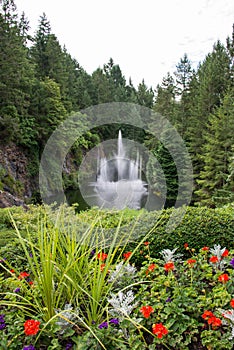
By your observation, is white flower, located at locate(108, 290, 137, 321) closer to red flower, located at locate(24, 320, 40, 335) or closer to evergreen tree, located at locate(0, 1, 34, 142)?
red flower, located at locate(24, 320, 40, 335)

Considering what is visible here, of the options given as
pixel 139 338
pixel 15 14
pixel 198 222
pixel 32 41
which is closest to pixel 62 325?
pixel 139 338

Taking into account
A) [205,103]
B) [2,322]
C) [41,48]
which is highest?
[41,48]

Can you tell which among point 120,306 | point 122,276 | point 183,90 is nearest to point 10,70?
point 183,90

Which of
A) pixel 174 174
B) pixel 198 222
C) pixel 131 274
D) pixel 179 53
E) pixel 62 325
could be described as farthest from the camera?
pixel 179 53

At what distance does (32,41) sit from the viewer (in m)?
17.8

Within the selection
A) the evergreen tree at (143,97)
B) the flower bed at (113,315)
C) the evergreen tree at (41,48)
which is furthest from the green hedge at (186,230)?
the evergreen tree at (143,97)

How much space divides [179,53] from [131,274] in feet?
57.1

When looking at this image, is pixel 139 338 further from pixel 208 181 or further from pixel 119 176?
pixel 208 181

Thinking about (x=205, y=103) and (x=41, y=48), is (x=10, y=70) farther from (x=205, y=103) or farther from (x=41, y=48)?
(x=205, y=103)

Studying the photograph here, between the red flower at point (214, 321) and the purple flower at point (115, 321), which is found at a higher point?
the red flower at point (214, 321)

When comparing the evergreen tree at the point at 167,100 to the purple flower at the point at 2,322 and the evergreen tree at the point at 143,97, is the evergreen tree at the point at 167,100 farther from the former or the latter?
the purple flower at the point at 2,322

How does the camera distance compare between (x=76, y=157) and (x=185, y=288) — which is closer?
(x=185, y=288)

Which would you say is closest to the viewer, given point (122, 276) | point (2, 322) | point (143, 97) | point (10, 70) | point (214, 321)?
point (214, 321)

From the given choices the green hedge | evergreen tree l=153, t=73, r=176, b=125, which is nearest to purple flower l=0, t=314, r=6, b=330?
the green hedge
